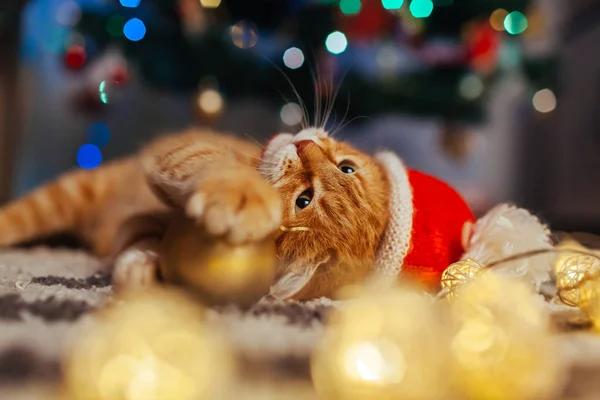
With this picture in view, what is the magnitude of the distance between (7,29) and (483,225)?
1915 mm

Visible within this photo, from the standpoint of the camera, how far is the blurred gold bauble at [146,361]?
385 mm

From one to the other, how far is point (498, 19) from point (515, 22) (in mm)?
67

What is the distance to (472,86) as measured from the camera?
220 cm

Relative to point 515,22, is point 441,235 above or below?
below

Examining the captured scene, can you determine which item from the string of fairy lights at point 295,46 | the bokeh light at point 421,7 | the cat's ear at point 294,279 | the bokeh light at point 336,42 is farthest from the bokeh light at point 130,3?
the cat's ear at point 294,279

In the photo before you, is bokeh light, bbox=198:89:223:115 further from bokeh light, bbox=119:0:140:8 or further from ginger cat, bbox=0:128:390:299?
ginger cat, bbox=0:128:390:299

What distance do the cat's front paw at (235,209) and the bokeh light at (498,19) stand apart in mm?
1771

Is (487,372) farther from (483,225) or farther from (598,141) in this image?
(598,141)

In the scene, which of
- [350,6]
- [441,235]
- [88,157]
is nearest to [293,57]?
[350,6]

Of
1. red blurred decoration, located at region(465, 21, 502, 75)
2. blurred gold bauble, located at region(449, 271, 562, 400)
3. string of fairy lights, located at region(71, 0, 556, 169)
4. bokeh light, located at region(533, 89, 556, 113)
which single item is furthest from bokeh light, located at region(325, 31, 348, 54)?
blurred gold bauble, located at region(449, 271, 562, 400)

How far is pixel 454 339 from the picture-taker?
46cm

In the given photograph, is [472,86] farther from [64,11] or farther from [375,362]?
[375,362]

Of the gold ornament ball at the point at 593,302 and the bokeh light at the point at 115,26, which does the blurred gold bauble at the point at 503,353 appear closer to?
the gold ornament ball at the point at 593,302

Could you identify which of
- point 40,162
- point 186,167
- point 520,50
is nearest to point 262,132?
point 40,162
